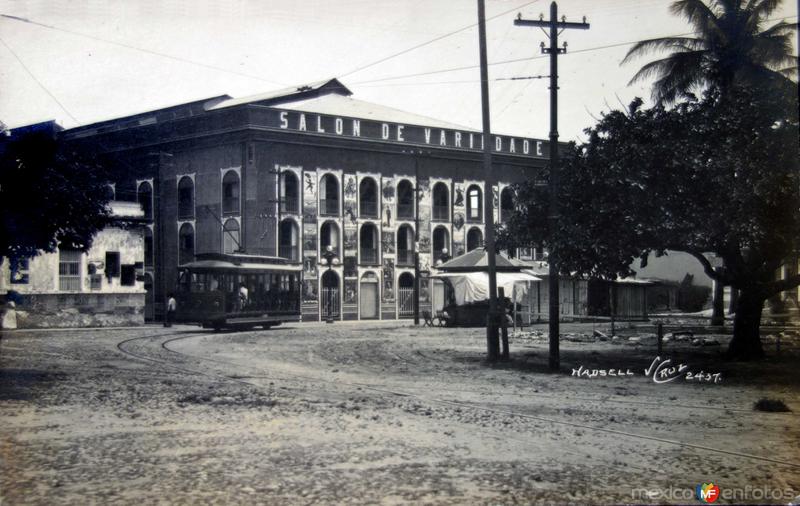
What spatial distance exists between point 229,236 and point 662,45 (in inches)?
1174

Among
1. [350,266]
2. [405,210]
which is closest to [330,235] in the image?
[350,266]

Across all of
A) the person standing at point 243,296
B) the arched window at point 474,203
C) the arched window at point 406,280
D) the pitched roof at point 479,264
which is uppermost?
the arched window at point 474,203

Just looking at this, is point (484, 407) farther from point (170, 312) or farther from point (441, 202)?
point (441, 202)

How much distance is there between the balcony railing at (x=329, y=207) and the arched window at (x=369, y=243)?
2.17 meters

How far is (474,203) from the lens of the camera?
48531mm

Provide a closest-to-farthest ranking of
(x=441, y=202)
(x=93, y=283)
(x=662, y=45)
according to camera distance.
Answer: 1. (x=662, y=45)
2. (x=93, y=283)
3. (x=441, y=202)

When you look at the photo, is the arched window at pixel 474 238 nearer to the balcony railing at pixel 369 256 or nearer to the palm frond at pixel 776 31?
the balcony railing at pixel 369 256

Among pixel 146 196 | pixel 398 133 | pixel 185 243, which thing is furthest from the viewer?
pixel 398 133

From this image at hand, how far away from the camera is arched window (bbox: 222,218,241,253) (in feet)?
129

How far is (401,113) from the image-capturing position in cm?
4681

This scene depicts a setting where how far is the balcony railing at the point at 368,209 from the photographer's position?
43688 mm

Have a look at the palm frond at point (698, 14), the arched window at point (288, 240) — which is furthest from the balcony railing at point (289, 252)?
the palm frond at point (698, 14)

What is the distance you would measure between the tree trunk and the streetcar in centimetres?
1829

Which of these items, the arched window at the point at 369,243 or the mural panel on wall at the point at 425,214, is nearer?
the arched window at the point at 369,243
